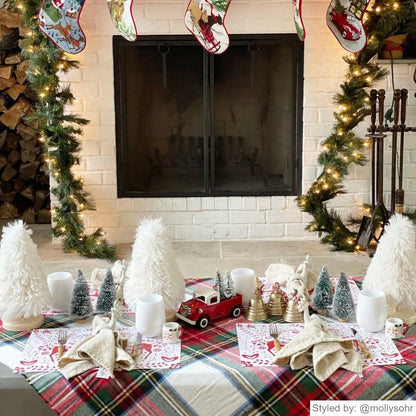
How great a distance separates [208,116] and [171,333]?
2768 mm

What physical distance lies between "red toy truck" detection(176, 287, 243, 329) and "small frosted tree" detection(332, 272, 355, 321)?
12.0 inches

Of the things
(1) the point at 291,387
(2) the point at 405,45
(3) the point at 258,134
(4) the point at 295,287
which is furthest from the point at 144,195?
(1) the point at 291,387

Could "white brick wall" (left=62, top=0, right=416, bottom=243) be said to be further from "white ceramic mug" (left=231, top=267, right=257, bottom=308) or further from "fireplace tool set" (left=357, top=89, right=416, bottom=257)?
"white ceramic mug" (left=231, top=267, right=257, bottom=308)

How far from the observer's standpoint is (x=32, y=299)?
2037 millimetres

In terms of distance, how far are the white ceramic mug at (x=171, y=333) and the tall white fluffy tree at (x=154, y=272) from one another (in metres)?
0.13

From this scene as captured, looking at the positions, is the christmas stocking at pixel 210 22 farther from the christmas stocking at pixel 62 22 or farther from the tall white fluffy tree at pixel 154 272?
the tall white fluffy tree at pixel 154 272

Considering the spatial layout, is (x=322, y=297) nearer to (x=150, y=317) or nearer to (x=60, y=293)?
(x=150, y=317)

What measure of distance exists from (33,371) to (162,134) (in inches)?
118

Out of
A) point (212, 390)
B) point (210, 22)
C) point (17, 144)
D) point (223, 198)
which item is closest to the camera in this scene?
point (212, 390)

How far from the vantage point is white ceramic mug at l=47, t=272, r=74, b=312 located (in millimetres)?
2193

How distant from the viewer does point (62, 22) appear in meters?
3.89

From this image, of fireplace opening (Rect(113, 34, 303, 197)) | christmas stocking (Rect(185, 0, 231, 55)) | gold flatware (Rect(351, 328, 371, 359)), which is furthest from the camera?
fireplace opening (Rect(113, 34, 303, 197))

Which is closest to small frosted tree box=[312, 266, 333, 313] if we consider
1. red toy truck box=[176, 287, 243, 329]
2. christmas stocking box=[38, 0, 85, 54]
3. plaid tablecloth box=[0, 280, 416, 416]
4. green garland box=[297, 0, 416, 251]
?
red toy truck box=[176, 287, 243, 329]

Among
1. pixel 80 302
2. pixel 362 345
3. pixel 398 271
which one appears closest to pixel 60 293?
pixel 80 302
